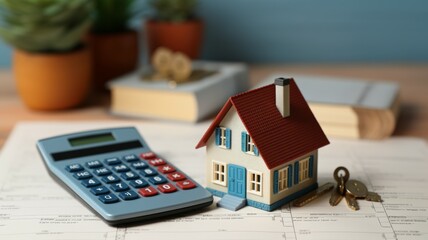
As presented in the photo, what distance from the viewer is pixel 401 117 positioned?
1229mm

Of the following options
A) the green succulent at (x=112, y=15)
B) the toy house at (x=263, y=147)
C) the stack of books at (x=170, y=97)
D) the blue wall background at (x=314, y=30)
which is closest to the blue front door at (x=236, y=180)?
the toy house at (x=263, y=147)

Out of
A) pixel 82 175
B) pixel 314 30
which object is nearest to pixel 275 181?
pixel 82 175

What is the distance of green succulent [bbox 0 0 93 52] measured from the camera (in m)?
1.18

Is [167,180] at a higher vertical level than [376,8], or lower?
lower

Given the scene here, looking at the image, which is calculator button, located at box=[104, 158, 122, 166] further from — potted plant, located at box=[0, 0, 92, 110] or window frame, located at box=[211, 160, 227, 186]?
potted plant, located at box=[0, 0, 92, 110]

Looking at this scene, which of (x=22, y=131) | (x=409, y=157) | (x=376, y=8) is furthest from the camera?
(x=376, y=8)

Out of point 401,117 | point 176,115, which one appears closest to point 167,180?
point 176,115

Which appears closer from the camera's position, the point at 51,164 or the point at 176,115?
the point at 51,164

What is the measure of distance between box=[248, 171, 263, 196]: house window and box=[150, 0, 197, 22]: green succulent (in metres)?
0.61

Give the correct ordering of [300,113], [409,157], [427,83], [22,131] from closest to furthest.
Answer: [300,113] < [409,157] < [22,131] < [427,83]

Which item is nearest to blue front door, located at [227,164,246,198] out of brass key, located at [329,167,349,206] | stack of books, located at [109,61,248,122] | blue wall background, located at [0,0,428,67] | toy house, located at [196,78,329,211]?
toy house, located at [196,78,329,211]

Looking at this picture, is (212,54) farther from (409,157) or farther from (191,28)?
(409,157)

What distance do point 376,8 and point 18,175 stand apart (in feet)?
2.68

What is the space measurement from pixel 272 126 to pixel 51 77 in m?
0.50
